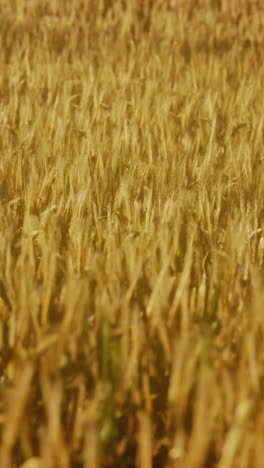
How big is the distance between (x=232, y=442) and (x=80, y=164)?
1.00 metres

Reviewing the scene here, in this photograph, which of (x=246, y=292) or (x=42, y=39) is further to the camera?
(x=42, y=39)

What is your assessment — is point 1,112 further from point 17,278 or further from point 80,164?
point 17,278

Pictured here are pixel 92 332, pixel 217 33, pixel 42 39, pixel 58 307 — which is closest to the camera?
pixel 92 332

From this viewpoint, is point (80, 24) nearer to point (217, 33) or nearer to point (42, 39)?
point (42, 39)

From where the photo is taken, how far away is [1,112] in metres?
2.04

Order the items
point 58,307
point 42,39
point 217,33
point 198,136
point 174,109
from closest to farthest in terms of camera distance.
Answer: point 58,307 < point 198,136 < point 174,109 < point 42,39 < point 217,33

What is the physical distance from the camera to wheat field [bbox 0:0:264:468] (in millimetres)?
715

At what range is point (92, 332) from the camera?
82 centimetres

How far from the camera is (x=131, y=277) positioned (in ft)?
3.13

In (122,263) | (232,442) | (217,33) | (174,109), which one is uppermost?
(217,33)

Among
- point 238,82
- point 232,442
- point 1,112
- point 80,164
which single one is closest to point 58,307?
point 232,442

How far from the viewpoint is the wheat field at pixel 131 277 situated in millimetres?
715

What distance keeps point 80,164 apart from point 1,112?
609 millimetres

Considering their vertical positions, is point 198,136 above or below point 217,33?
below
